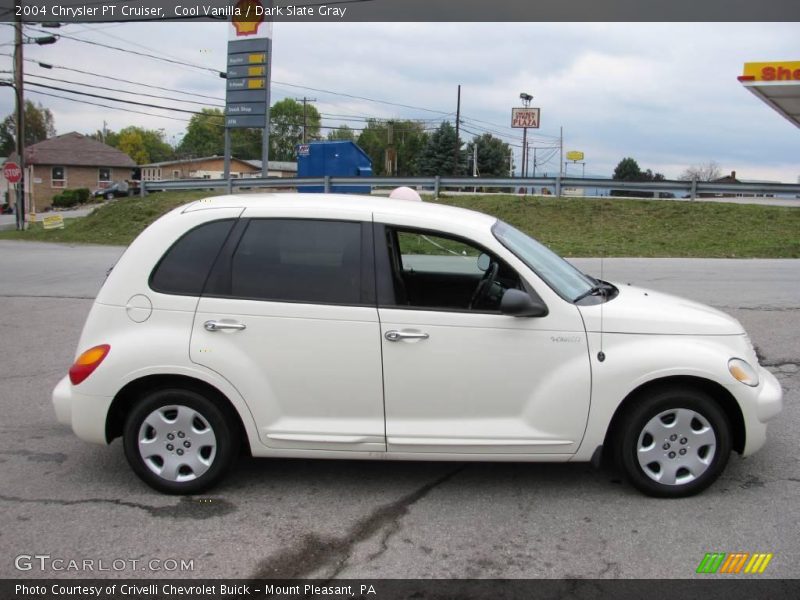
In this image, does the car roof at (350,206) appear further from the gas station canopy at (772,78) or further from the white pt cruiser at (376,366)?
the gas station canopy at (772,78)

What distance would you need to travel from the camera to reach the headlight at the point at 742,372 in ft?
13.3

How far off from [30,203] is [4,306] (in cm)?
5181

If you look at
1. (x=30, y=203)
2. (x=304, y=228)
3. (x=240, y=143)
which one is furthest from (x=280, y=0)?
(x=240, y=143)

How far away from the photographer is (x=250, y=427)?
13.6 feet

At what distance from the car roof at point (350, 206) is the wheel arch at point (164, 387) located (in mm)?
1042

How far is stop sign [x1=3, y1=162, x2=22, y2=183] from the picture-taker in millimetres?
28391

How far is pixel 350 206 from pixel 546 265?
4.21 feet

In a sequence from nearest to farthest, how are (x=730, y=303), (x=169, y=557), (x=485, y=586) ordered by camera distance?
1. (x=485, y=586)
2. (x=169, y=557)
3. (x=730, y=303)

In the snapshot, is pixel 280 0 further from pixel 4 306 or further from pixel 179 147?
pixel 179 147

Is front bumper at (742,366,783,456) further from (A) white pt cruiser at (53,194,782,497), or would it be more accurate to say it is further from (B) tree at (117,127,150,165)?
(B) tree at (117,127,150,165)

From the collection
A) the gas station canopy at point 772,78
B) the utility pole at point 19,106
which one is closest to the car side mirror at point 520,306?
the gas station canopy at point 772,78

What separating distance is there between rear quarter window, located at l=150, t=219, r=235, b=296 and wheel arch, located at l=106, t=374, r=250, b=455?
0.50m

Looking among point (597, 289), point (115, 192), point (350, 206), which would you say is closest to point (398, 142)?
point (115, 192)

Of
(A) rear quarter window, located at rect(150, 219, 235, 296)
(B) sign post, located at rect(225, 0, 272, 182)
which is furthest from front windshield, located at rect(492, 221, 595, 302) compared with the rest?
(B) sign post, located at rect(225, 0, 272, 182)
